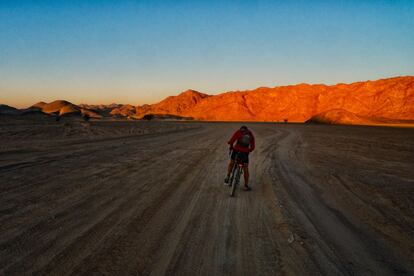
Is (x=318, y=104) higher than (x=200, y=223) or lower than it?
higher

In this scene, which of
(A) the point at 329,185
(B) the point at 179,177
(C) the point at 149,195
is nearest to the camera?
(C) the point at 149,195

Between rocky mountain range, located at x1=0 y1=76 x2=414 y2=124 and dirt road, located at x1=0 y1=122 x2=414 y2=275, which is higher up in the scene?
rocky mountain range, located at x1=0 y1=76 x2=414 y2=124

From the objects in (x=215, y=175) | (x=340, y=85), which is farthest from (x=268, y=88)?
(x=215, y=175)

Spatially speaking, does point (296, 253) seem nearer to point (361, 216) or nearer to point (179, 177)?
point (361, 216)

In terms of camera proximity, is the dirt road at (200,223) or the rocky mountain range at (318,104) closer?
the dirt road at (200,223)

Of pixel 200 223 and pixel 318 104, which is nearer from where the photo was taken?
pixel 200 223

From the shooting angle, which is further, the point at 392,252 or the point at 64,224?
the point at 64,224

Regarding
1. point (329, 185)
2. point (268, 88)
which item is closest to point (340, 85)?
point (268, 88)

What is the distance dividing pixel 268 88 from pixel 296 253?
182 meters

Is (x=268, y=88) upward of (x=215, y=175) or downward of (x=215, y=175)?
upward

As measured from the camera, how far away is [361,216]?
6.85 metres

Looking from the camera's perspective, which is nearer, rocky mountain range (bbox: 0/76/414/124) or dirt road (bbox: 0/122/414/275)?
dirt road (bbox: 0/122/414/275)

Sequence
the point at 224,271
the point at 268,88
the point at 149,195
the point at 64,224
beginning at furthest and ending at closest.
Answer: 1. the point at 268,88
2. the point at 149,195
3. the point at 64,224
4. the point at 224,271

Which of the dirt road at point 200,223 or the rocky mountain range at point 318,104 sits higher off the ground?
the rocky mountain range at point 318,104
